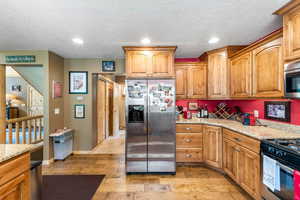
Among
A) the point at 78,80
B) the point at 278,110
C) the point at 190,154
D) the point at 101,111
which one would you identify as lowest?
the point at 190,154

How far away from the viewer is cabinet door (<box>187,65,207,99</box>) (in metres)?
3.54

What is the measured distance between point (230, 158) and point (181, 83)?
1818 mm

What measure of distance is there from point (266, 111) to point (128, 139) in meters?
2.47

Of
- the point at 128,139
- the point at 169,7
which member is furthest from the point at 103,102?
the point at 169,7

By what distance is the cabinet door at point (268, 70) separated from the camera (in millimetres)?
2029

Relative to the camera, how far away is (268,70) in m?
2.21

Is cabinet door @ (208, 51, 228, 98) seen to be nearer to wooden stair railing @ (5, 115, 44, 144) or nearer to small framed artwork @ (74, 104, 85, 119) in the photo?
small framed artwork @ (74, 104, 85, 119)

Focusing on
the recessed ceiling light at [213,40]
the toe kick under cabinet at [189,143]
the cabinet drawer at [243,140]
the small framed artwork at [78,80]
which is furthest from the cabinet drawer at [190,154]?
the small framed artwork at [78,80]

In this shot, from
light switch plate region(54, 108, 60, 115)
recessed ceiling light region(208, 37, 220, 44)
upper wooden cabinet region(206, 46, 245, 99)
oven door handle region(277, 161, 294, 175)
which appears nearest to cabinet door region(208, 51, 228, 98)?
upper wooden cabinet region(206, 46, 245, 99)

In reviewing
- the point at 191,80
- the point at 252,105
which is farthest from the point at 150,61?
the point at 252,105

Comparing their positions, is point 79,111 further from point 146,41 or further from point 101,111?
point 146,41

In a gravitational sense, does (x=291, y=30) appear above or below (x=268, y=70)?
above

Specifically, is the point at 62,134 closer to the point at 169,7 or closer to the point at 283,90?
the point at 169,7

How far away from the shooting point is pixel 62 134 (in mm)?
3359
